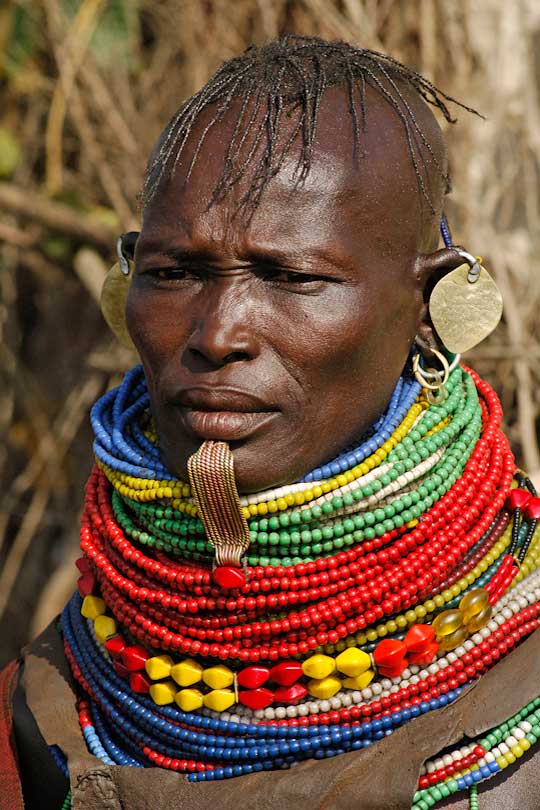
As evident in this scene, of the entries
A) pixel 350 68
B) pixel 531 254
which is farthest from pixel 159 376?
pixel 531 254

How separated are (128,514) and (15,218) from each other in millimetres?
3033

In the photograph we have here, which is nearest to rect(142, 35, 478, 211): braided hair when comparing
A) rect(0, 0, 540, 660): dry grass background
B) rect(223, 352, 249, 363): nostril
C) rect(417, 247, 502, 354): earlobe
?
rect(417, 247, 502, 354): earlobe

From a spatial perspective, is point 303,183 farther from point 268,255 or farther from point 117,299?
point 117,299

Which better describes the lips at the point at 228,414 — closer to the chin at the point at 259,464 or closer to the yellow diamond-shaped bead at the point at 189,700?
the chin at the point at 259,464

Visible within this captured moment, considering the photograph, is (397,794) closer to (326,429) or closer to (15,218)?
(326,429)

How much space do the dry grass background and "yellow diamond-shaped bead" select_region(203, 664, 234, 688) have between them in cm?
192

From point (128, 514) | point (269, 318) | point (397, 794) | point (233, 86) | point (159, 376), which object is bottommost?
point (397, 794)

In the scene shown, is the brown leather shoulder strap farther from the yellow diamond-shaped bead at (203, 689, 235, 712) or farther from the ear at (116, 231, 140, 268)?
the ear at (116, 231, 140, 268)

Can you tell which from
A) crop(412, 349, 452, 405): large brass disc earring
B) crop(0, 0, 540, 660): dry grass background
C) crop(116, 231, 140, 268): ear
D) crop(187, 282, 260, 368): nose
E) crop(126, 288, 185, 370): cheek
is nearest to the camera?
crop(187, 282, 260, 368): nose

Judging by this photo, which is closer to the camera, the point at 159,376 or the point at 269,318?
the point at 269,318

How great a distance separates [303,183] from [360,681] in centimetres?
82

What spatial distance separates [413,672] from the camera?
1.68m

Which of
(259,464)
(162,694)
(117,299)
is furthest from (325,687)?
(117,299)

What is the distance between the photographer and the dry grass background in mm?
3732
